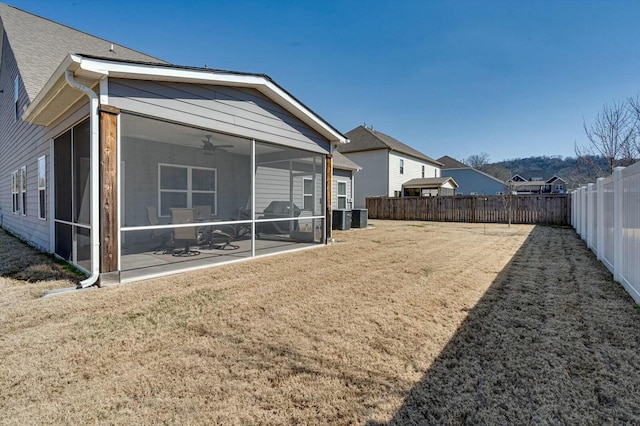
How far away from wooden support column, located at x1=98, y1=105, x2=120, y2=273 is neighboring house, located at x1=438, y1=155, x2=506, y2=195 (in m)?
39.5

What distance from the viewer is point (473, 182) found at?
1534 inches

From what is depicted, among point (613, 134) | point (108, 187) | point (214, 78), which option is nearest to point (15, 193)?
point (108, 187)

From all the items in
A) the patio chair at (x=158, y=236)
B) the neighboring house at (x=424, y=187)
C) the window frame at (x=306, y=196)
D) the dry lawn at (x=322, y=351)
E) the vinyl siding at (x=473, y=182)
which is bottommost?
the dry lawn at (x=322, y=351)

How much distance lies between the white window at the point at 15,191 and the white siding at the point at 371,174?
19.4m

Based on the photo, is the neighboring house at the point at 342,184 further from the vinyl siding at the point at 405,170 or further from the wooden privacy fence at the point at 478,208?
the vinyl siding at the point at 405,170

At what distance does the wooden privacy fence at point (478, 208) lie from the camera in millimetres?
15352

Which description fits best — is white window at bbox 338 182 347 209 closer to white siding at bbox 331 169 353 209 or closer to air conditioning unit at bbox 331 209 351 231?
white siding at bbox 331 169 353 209

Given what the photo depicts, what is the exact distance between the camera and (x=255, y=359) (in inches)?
100.0

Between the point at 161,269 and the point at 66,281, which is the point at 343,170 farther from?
the point at 66,281

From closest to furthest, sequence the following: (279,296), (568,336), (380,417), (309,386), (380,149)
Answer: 1. (380,417)
2. (309,386)
3. (568,336)
4. (279,296)
5. (380,149)

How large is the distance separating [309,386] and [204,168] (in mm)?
9575

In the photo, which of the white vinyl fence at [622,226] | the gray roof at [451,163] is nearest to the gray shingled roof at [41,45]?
the white vinyl fence at [622,226]

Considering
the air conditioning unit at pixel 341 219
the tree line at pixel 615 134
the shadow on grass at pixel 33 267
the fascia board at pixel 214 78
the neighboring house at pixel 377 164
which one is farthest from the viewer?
the neighboring house at pixel 377 164

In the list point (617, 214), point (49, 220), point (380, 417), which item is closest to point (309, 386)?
point (380, 417)
